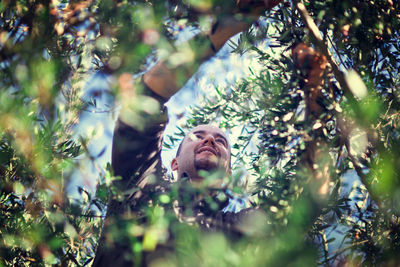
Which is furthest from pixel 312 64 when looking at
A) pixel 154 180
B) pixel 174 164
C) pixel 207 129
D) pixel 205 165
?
pixel 174 164

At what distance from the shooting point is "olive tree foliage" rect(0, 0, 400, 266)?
1.44 meters

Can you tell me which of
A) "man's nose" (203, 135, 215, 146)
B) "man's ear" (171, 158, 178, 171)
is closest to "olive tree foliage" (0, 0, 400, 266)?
"man's nose" (203, 135, 215, 146)

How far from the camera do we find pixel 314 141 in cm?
200

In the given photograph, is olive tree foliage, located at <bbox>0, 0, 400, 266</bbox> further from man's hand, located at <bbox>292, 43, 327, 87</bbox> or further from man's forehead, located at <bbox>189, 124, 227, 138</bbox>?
man's forehead, located at <bbox>189, 124, 227, 138</bbox>

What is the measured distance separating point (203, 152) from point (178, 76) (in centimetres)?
122

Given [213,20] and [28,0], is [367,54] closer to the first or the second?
[213,20]

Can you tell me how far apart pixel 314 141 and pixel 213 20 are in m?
0.88

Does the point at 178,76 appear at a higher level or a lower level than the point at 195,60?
lower

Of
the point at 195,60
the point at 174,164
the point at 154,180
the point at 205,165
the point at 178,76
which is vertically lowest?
the point at 174,164

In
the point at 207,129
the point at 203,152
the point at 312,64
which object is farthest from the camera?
the point at 207,129

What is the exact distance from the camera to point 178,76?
6.85 ft

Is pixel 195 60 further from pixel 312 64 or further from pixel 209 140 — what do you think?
pixel 209 140

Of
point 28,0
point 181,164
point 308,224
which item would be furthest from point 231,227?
point 28,0

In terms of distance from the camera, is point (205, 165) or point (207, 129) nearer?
point (205, 165)
